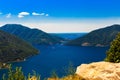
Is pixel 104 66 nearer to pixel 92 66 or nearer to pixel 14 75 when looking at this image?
pixel 92 66

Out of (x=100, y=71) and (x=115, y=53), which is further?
(x=115, y=53)

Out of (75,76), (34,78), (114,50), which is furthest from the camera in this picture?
(114,50)

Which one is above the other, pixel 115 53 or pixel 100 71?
pixel 100 71

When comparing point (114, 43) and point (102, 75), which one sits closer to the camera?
point (102, 75)

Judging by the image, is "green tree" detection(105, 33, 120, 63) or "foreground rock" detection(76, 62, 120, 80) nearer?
"foreground rock" detection(76, 62, 120, 80)

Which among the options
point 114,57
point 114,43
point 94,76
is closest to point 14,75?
point 94,76

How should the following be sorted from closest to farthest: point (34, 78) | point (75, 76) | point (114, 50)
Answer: point (34, 78) → point (75, 76) → point (114, 50)

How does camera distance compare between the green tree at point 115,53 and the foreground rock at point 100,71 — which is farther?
the green tree at point 115,53
